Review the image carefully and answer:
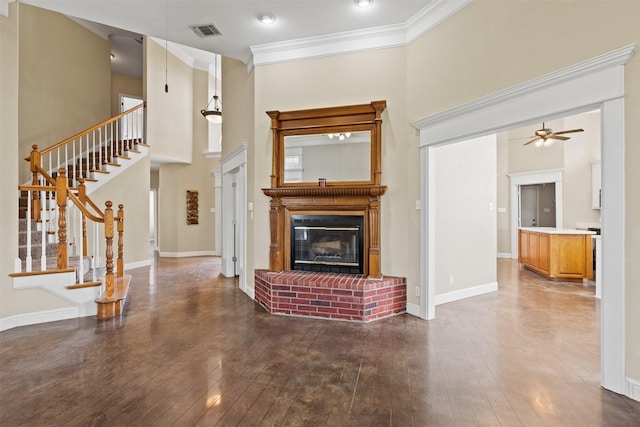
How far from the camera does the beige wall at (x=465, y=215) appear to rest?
4441 millimetres

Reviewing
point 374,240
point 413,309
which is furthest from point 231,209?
point 413,309

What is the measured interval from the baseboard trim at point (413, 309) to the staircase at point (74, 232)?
3.54 m

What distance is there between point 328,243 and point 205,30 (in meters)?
3.14

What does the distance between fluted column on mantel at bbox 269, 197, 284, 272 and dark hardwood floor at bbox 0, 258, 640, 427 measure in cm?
63

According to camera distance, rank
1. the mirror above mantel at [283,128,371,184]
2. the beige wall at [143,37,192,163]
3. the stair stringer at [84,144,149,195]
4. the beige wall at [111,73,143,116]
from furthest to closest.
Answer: the beige wall at [111,73,143,116] → the beige wall at [143,37,192,163] → the stair stringer at [84,144,149,195] → the mirror above mantel at [283,128,371,184]

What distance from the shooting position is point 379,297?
3.83m

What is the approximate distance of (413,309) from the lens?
3.94m

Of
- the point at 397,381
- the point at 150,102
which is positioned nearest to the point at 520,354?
the point at 397,381

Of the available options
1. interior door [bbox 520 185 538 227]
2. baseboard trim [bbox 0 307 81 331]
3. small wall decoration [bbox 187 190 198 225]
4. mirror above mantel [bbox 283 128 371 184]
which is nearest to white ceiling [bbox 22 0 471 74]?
mirror above mantel [bbox 283 128 371 184]

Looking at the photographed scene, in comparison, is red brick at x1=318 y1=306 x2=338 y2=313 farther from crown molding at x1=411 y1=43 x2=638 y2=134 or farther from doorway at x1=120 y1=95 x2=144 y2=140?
doorway at x1=120 y1=95 x2=144 y2=140

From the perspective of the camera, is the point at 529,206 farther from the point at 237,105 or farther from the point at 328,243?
the point at 237,105

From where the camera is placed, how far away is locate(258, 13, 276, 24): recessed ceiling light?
375 centimetres

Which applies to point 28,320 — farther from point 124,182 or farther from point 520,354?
point 520,354

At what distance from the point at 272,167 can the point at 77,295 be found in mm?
2795
